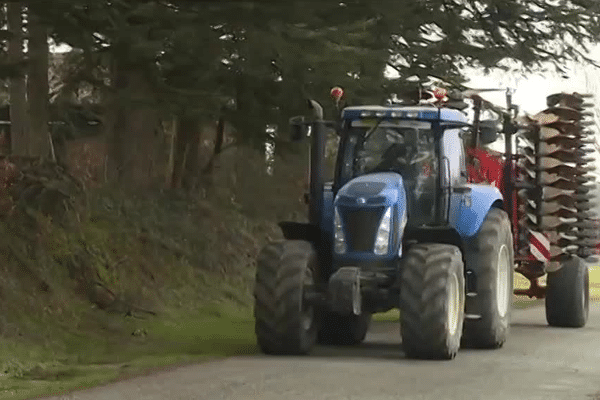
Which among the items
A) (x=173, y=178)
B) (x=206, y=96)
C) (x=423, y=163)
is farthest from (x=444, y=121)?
(x=173, y=178)

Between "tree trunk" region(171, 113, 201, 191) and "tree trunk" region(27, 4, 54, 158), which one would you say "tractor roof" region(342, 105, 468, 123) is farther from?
"tree trunk" region(171, 113, 201, 191)

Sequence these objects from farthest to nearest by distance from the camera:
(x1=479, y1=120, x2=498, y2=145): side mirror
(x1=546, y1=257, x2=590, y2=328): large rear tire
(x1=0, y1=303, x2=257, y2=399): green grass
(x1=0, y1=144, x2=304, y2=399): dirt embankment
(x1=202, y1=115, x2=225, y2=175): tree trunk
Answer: (x1=202, y1=115, x2=225, y2=175): tree trunk < (x1=546, y1=257, x2=590, y2=328): large rear tire < (x1=479, y1=120, x2=498, y2=145): side mirror < (x1=0, y1=144, x2=304, y2=399): dirt embankment < (x1=0, y1=303, x2=257, y2=399): green grass

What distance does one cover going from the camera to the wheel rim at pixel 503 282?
697 inches

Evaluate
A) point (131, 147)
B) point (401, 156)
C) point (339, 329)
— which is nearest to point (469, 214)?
point (401, 156)

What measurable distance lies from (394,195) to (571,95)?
232 inches

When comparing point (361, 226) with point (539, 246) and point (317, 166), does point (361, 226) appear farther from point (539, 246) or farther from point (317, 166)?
point (539, 246)

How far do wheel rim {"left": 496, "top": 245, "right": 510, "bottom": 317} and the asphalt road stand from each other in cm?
51

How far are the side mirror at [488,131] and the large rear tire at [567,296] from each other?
3.98m

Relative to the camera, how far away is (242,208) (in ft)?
90.4

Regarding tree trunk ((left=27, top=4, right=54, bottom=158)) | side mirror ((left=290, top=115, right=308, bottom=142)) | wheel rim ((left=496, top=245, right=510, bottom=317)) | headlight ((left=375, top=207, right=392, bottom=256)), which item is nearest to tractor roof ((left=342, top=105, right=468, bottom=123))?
side mirror ((left=290, top=115, right=308, bottom=142))

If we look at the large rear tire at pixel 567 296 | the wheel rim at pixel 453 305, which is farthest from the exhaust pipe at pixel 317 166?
the large rear tire at pixel 567 296

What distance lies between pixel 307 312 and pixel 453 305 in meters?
1.48

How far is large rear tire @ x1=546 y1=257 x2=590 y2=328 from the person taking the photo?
2073cm

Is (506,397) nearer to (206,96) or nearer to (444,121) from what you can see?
(444,121)
